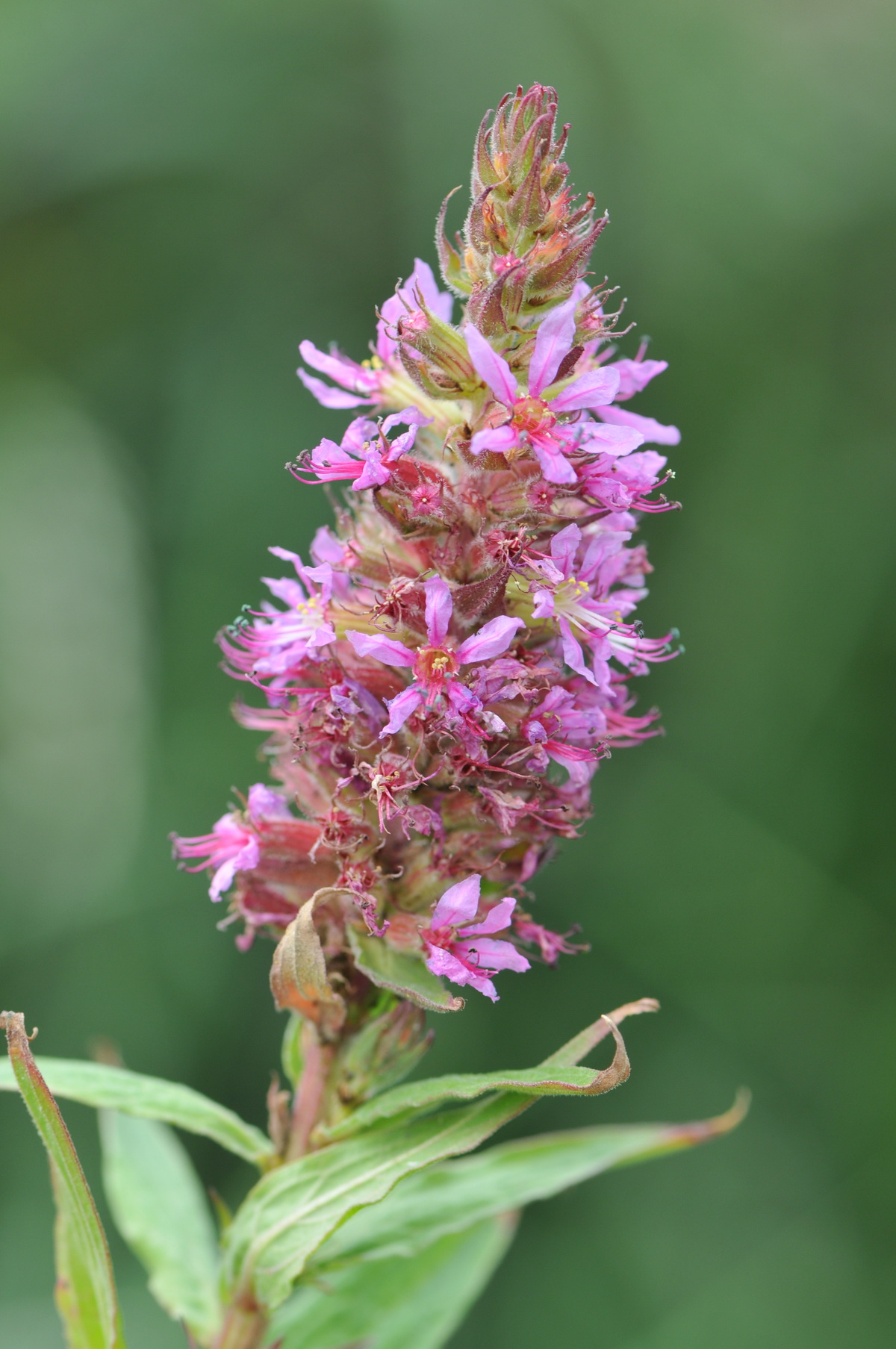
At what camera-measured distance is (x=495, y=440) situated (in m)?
2.76

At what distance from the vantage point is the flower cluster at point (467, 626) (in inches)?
113

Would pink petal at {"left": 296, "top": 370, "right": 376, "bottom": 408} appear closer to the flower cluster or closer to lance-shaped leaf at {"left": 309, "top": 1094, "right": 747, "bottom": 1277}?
the flower cluster

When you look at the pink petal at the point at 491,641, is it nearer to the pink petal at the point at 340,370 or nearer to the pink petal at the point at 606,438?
the pink petal at the point at 606,438

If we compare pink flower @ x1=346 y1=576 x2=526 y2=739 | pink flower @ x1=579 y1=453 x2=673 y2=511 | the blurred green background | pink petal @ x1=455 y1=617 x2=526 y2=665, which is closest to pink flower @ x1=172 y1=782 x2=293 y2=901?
pink flower @ x1=346 y1=576 x2=526 y2=739

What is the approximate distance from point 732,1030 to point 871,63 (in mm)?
6309

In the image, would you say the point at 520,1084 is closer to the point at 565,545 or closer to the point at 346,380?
the point at 565,545

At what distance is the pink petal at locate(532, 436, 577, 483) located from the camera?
9.06 ft

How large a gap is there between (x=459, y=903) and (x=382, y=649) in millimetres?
730

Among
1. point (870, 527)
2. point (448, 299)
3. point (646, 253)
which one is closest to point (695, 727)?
point (870, 527)

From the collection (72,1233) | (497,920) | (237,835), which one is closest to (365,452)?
(237,835)

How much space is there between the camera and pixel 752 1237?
606 cm

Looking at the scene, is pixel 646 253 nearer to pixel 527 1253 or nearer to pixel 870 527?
pixel 870 527

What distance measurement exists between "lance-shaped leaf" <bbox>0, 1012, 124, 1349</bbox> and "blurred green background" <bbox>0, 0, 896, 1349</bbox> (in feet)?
9.17

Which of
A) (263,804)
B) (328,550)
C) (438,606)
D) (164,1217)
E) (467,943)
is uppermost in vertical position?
(328,550)
